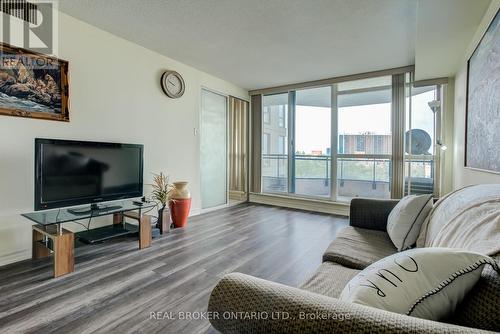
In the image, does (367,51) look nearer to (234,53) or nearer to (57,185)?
(234,53)

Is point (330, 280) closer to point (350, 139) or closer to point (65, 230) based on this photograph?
point (65, 230)

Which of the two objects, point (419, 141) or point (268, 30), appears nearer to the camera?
point (268, 30)

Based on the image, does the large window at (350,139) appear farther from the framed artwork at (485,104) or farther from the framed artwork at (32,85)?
the framed artwork at (32,85)

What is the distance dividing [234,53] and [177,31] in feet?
2.84

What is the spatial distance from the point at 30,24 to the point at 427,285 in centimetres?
355

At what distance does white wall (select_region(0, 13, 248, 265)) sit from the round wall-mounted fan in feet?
11.0

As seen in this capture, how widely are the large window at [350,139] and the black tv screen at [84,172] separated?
120 inches

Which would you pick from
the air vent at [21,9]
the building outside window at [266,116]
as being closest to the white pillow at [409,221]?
the air vent at [21,9]

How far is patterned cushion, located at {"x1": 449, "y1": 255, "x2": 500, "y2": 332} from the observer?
64 centimetres

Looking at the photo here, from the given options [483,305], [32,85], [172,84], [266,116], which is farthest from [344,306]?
[266,116]

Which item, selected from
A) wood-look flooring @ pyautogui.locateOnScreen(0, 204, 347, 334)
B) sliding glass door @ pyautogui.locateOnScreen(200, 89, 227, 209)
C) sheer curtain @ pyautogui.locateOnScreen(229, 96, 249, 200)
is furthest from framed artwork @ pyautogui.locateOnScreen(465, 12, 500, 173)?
sheer curtain @ pyautogui.locateOnScreen(229, 96, 249, 200)

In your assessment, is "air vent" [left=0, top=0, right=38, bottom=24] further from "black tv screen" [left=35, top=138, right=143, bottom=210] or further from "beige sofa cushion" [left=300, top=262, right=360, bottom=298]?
"beige sofa cushion" [left=300, top=262, right=360, bottom=298]

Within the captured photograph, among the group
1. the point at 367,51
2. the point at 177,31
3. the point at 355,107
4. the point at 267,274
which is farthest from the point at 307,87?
the point at 267,274

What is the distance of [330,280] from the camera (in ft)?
4.22
